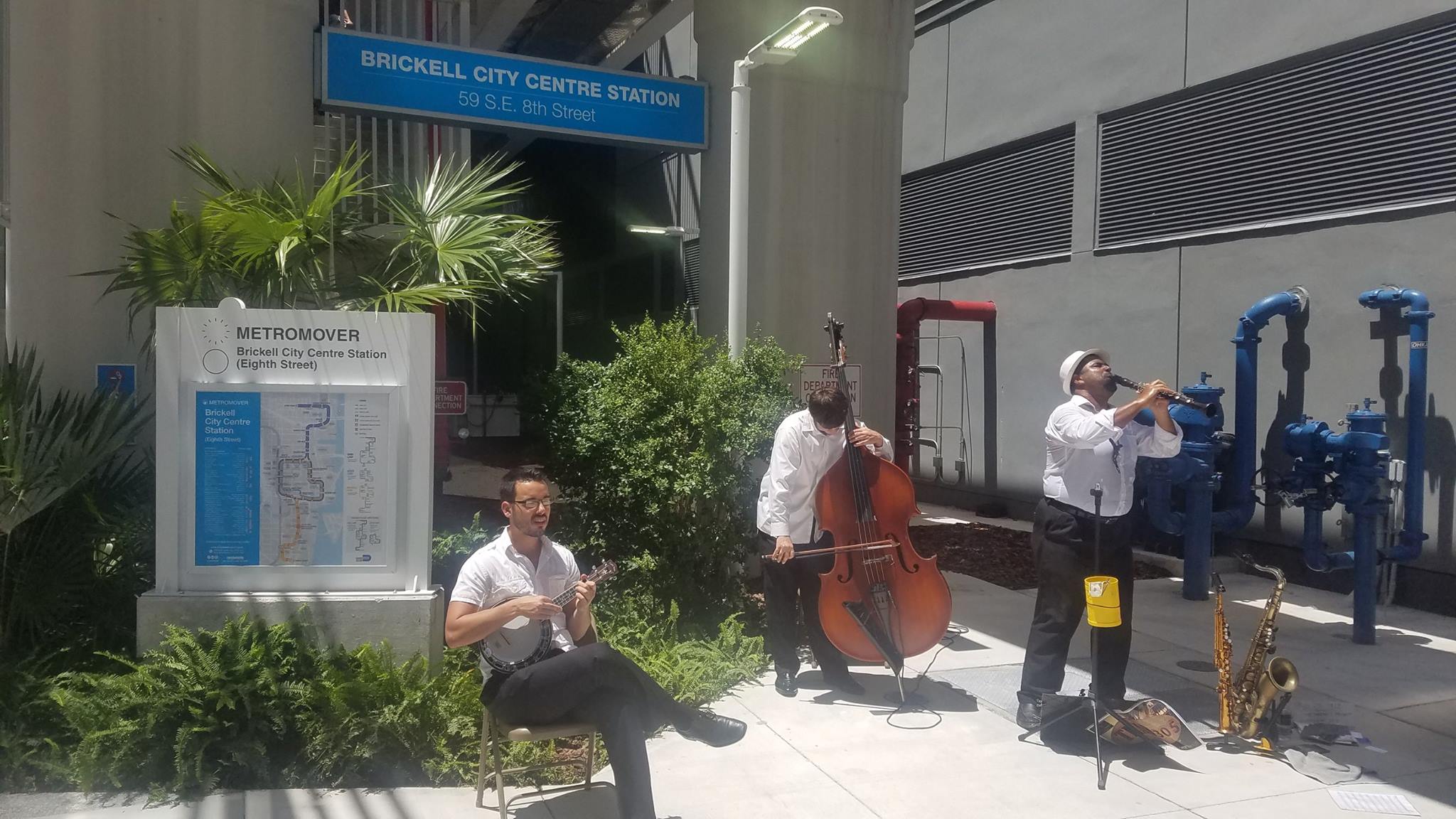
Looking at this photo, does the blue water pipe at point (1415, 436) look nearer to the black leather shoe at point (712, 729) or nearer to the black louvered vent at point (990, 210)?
the black louvered vent at point (990, 210)

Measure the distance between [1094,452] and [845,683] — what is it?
173cm

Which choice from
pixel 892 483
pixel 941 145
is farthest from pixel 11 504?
pixel 941 145

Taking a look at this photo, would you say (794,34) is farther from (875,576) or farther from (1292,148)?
(1292,148)

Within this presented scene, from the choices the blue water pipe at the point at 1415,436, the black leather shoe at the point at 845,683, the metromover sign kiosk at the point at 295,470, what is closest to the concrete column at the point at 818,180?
the black leather shoe at the point at 845,683

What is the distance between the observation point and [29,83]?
6.29 m

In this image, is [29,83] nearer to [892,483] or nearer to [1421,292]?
[892,483]

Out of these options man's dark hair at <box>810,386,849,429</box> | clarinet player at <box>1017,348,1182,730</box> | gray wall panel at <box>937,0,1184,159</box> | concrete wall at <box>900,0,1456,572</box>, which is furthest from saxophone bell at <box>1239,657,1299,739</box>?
gray wall panel at <box>937,0,1184,159</box>

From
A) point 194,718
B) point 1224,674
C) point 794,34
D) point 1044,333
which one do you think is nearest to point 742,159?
point 794,34

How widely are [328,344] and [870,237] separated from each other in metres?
5.01

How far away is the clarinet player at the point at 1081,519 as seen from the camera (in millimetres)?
4895

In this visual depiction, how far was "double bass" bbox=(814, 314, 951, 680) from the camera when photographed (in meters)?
5.32

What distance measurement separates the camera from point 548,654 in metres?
4.01

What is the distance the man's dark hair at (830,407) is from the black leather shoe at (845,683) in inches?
50.0

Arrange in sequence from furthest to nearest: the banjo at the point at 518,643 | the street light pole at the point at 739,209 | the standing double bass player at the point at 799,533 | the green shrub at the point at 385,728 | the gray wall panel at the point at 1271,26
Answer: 1. the gray wall panel at the point at 1271,26
2. the street light pole at the point at 739,209
3. the standing double bass player at the point at 799,533
4. the green shrub at the point at 385,728
5. the banjo at the point at 518,643
